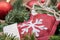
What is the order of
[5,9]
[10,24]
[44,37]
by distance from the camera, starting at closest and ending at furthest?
[44,37] < [10,24] < [5,9]

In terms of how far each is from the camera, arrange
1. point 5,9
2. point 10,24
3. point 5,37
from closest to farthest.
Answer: point 5,37 → point 10,24 → point 5,9

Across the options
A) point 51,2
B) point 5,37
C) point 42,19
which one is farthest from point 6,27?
point 51,2

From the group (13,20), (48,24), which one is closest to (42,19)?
(48,24)

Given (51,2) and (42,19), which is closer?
(42,19)

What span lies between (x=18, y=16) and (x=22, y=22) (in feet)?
0.10

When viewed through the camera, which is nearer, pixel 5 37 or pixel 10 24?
pixel 5 37

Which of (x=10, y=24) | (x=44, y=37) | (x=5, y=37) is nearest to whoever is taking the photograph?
(x=5, y=37)

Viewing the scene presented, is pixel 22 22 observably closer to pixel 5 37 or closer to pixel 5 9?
pixel 5 9

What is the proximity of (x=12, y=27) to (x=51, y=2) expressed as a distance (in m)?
0.36

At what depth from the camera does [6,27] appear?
31.0 inches

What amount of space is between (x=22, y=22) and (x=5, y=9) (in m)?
0.18

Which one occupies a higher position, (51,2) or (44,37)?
(51,2)

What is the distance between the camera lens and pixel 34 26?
750 mm

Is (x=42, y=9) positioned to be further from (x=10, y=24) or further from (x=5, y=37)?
(x=5, y=37)
